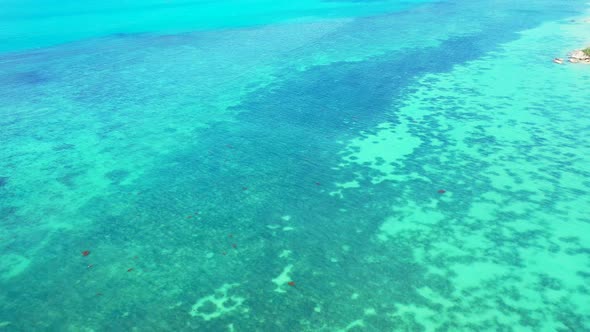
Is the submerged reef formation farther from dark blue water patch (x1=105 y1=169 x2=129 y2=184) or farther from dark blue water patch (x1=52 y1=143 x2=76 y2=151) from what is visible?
dark blue water patch (x1=52 y1=143 x2=76 y2=151)

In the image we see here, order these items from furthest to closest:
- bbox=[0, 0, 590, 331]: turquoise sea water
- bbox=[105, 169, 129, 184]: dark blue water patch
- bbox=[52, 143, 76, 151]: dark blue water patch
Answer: bbox=[52, 143, 76, 151]: dark blue water patch → bbox=[105, 169, 129, 184]: dark blue water patch → bbox=[0, 0, 590, 331]: turquoise sea water

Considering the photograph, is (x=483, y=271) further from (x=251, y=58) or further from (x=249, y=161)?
(x=251, y=58)

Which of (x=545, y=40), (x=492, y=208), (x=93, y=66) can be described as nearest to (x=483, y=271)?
(x=492, y=208)

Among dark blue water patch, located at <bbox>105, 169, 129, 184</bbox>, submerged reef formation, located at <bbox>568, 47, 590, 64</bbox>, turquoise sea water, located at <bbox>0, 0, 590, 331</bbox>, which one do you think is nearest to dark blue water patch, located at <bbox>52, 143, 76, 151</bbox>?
turquoise sea water, located at <bbox>0, 0, 590, 331</bbox>

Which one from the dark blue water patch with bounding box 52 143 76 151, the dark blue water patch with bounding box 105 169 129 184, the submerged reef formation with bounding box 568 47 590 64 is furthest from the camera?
the submerged reef formation with bounding box 568 47 590 64

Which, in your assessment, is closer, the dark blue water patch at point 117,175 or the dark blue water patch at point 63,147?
the dark blue water patch at point 117,175

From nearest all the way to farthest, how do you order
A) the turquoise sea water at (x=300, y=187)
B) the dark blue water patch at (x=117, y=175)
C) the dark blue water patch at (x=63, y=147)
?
the turquoise sea water at (x=300, y=187), the dark blue water patch at (x=117, y=175), the dark blue water patch at (x=63, y=147)

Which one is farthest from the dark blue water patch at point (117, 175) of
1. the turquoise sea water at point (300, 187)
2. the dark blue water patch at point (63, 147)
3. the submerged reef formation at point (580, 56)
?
the submerged reef formation at point (580, 56)

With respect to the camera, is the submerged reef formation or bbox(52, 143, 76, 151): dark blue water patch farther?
the submerged reef formation

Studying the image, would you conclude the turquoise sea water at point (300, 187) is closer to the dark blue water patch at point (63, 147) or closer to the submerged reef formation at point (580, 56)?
the dark blue water patch at point (63, 147)
